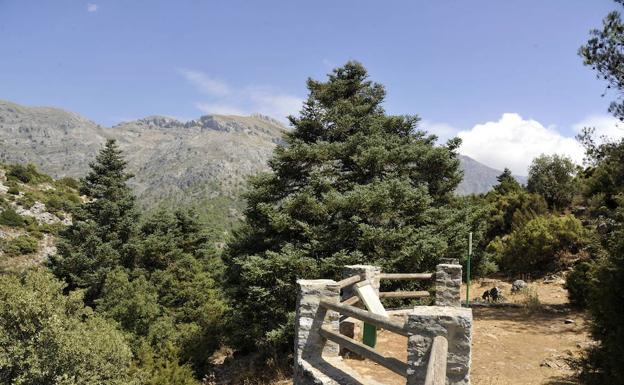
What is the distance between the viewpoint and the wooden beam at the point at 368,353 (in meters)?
4.46

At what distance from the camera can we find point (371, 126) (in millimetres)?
15195

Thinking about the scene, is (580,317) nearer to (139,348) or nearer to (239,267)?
(239,267)

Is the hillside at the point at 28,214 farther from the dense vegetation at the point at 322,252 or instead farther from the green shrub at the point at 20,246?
the dense vegetation at the point at 322,252

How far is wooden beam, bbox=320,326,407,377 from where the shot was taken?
4.46 meters

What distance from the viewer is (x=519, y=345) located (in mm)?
9172

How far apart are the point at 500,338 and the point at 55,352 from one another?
15637 mm

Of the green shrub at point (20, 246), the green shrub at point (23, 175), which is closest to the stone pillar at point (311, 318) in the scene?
the green shrub at point (20, 246)

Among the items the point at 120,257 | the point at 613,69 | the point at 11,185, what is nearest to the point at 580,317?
the point at 613,69

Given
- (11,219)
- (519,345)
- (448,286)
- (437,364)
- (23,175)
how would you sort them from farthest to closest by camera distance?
(23,175)
(11,219)
(448,286)
(519,345)
(437,364)

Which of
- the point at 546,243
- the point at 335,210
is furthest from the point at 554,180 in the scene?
the point at 335,210

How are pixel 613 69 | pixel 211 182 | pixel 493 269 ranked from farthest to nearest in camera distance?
pixel 211 182
pixel 493 269
pixel 613 69

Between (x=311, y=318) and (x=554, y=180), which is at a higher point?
(x=554, y=180)

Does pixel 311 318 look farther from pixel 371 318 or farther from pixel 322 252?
pixel 322 252

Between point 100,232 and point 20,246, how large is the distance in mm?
17592
